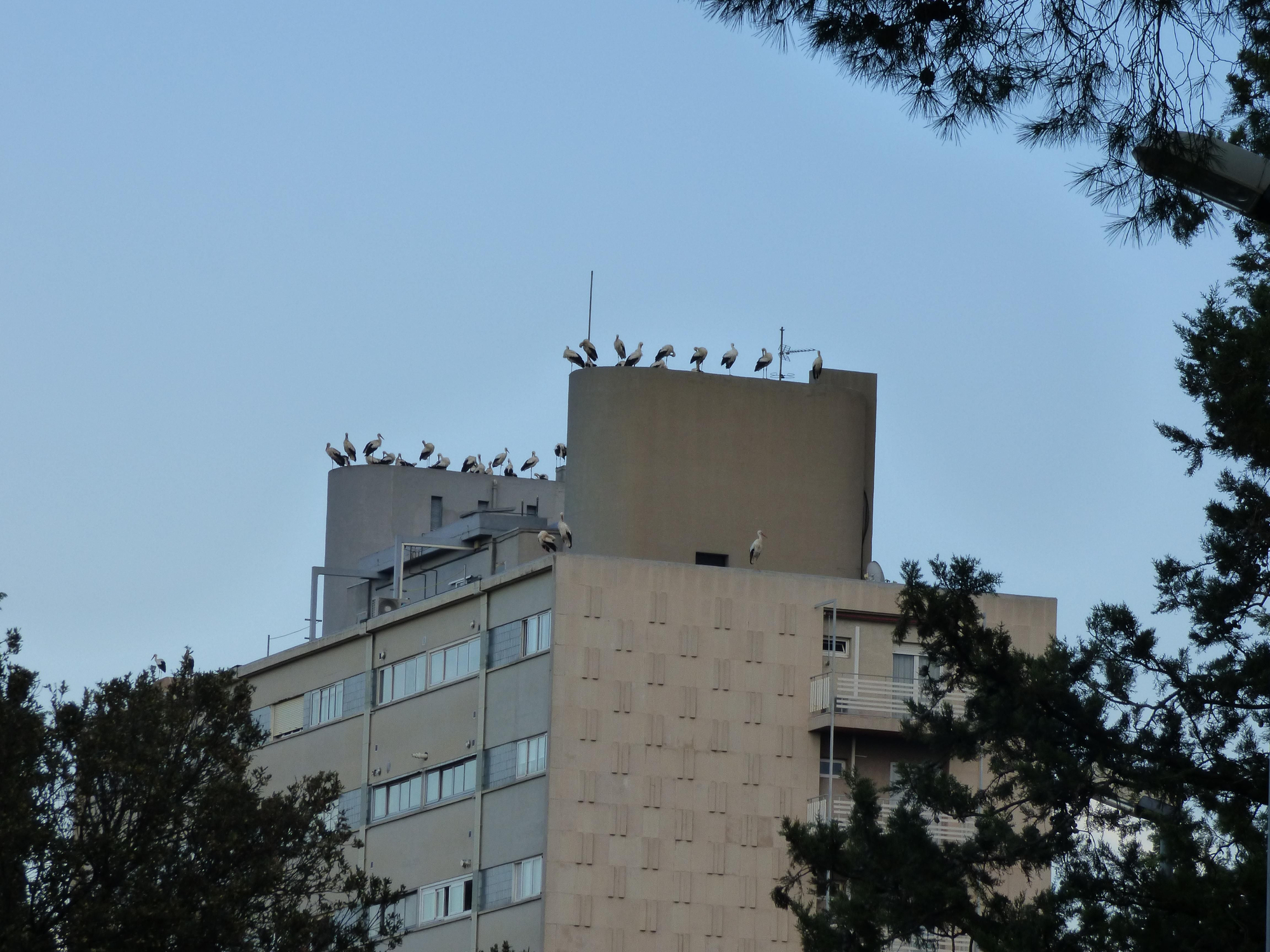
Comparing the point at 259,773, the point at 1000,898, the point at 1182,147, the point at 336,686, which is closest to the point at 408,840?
the point at 336,686

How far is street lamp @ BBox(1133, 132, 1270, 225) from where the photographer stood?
13898 mm

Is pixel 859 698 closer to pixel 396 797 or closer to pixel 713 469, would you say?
pixel 713 469

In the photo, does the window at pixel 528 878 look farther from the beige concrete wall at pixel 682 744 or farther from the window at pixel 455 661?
the window at pixel 455 661

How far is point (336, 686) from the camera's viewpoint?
6319 centimetres

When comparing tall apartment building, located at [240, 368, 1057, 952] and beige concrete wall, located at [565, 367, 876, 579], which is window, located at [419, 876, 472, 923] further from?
beige concrete wall, located at [565, 367, 876, 579]

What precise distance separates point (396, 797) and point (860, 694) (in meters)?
12.3

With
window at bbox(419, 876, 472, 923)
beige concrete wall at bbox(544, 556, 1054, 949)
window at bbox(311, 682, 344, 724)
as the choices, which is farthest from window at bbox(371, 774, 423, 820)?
beige concrete wall at bbox(544, 556, 1054, 949)

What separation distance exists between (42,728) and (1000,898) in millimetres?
11037

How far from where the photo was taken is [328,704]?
208 feet

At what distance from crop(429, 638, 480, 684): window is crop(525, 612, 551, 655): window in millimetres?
1895

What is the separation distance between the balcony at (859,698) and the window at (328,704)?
13743 millimetres

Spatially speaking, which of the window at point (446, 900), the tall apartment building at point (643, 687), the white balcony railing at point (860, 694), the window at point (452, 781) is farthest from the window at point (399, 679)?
the white balcony railing at point (860, 694)

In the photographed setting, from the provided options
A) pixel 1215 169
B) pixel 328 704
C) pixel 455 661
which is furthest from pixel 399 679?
pixel 1215 169

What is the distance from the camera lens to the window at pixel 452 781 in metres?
56.9
